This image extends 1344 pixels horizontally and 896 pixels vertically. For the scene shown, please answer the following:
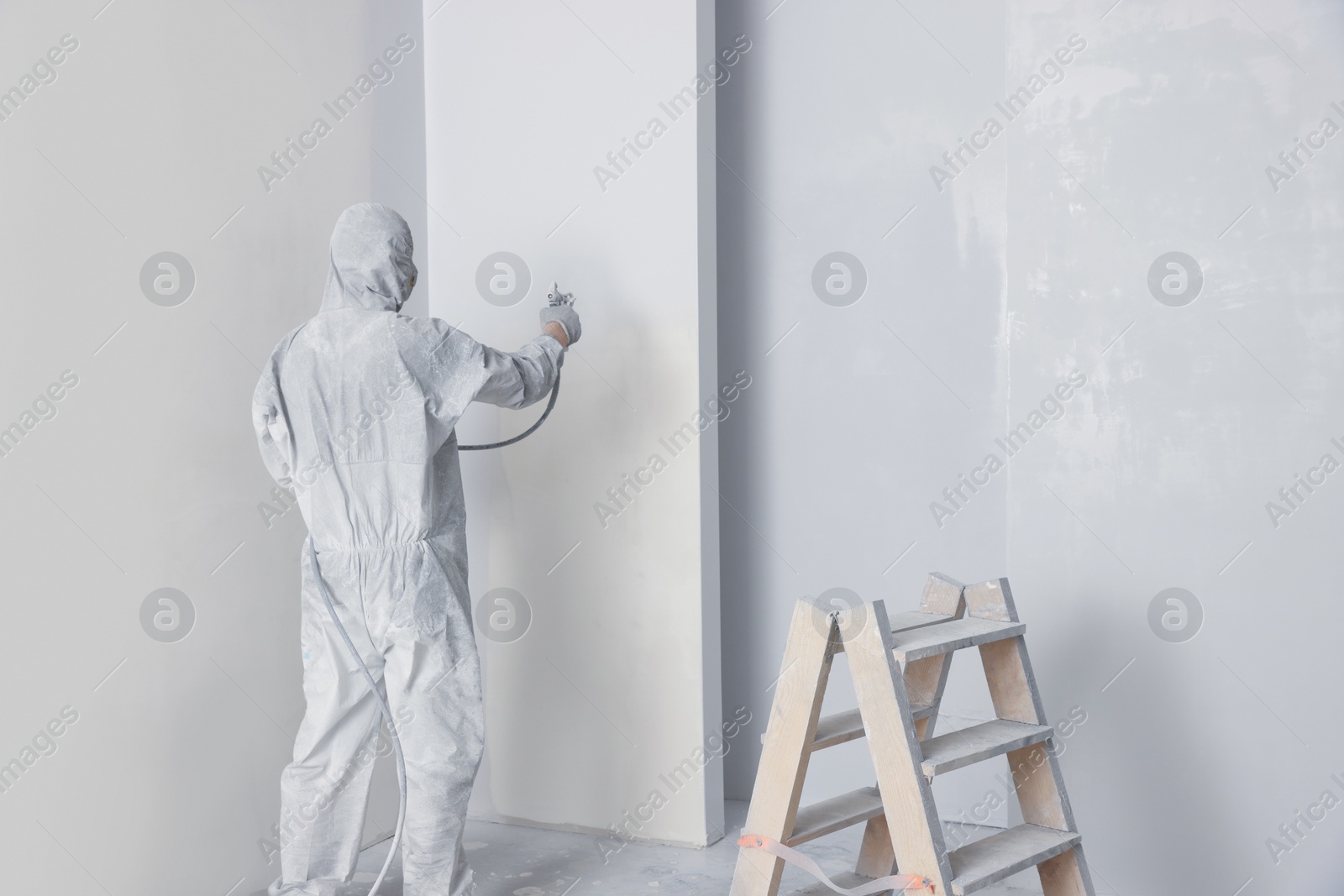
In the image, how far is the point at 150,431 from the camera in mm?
2111

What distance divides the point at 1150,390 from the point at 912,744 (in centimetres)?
105

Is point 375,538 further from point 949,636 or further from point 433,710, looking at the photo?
point 949,636

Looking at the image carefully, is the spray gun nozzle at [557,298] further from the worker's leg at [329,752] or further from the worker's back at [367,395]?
the worker's leg at [329,752]

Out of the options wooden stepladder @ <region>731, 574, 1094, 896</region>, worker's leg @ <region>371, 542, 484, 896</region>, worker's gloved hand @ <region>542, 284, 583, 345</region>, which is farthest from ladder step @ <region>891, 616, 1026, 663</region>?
worker's gloved hand @ <region>542, 284, 583, 345</region>

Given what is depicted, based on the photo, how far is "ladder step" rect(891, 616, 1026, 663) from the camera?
173cm

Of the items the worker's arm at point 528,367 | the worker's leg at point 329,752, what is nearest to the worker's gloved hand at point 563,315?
the worker's arm at point 528,367

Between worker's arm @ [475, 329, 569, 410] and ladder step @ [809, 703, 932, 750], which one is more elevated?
worker's arm @ [475, 329, 569, 410]

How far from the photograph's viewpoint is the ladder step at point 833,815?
5.92 ft

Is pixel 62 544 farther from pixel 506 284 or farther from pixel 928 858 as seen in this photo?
pixel 928 858

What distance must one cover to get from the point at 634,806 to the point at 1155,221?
1859 millimetres

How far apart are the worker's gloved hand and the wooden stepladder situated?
89 cm

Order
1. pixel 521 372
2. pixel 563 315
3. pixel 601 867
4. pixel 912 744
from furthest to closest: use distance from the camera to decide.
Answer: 1. pixel 601 867
2. pixel 563 315
3. pixel 521 372
4. pixel 912 744

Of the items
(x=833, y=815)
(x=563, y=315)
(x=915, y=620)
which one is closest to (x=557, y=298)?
(x=563, y=315)

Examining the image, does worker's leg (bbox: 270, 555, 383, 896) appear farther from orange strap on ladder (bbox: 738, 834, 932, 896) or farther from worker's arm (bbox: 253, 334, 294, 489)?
orange strap on ladder (bbox: 738, 834, 932, 896)
